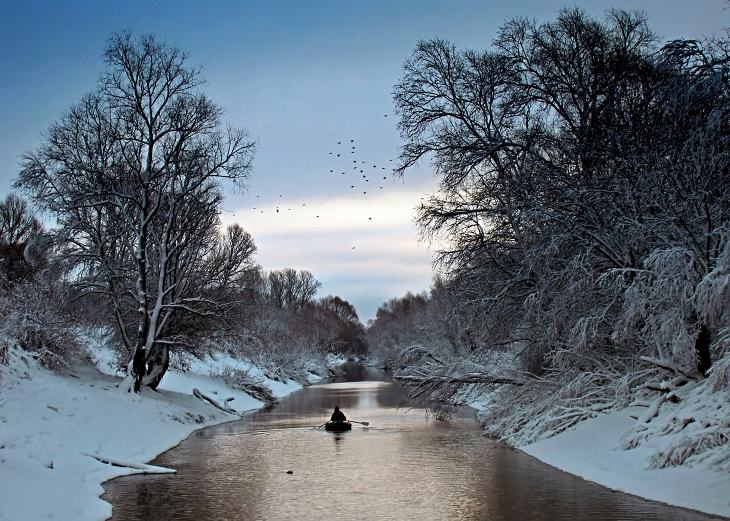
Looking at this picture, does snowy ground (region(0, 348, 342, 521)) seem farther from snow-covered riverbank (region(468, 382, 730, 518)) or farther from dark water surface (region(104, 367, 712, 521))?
snow-covered riverbank (region(468, 382, 730, 518))

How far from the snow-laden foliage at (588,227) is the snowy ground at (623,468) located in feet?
1.30

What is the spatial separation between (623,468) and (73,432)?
45.1 feet

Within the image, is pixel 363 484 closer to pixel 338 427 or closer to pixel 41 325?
pixel 338 427

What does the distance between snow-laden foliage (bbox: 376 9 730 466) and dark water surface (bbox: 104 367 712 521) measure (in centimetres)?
172

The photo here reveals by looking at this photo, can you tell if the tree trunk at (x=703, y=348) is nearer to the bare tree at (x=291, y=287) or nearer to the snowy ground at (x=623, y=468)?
the snowy ground at (x=623, y=468)

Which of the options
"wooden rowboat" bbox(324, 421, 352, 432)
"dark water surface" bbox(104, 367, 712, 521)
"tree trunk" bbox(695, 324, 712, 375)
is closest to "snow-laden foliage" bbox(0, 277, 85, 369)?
A: "dark water surface" bbox(104, 367, 712, 521)

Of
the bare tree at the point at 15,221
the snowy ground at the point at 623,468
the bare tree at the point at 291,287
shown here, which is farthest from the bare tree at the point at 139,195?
the bare tree at the point at 291,287

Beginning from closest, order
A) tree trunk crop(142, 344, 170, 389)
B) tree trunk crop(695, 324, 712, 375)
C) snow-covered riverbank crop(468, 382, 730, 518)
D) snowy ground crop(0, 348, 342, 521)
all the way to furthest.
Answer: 1. snowy ground crop(0, 348, 342, 521)
2. snow-covered riverbank crop(468, 382, 730, 518)
3. tree trunk crop(695, 324, 712, 375)
4. tree trunk crop(142, 344, 170, 389)

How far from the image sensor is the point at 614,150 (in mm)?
18516

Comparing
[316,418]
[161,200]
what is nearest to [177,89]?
[161,200]

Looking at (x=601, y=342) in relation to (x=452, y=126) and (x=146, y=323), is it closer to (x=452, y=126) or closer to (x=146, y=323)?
(x=452, y=126)

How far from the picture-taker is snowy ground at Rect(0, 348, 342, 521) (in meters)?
12.2

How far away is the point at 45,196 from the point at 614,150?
20.6m

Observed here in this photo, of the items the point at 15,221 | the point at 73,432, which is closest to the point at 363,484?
the point at 73,432
